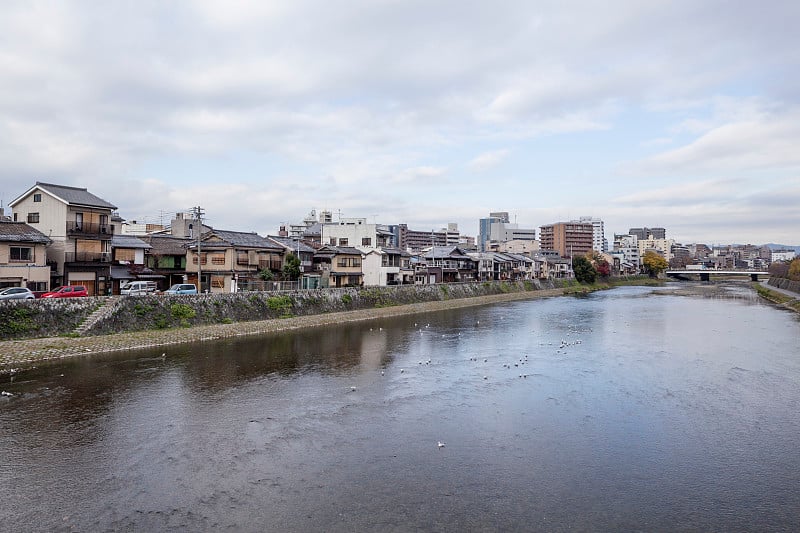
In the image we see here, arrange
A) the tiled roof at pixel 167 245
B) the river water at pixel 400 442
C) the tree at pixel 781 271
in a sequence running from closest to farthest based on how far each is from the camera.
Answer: the river water at pixel 400 442
the tiled roof at pixel 167 245
the tree at pixel 781 271

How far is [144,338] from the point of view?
26750mm

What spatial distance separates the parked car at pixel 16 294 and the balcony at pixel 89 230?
6.45 metres

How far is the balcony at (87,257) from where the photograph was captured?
1222 inches

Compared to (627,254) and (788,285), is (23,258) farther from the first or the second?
(627,254)

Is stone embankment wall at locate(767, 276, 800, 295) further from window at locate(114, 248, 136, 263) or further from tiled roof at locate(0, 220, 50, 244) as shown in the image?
tiled roof at locate(0, 220, 50, 244)

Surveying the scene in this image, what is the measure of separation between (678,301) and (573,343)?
132ft

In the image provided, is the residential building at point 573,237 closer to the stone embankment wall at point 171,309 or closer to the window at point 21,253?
the stone embankment wall at point 171,309

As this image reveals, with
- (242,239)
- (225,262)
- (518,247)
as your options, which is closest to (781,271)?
(518,247)

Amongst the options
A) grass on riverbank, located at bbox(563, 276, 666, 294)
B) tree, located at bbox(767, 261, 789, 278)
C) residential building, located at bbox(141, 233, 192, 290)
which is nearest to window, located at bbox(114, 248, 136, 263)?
residential building, located at bbox(141, 233, 192, 290)

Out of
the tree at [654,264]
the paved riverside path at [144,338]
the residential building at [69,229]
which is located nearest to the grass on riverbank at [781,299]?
the tree at [654,264]

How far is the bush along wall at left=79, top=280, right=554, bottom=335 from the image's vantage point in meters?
27.6

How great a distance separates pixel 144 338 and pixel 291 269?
15.1 meters

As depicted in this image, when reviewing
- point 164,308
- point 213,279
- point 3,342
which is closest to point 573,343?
point 164,308

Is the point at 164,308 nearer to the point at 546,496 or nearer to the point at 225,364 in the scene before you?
the point at 225,364
